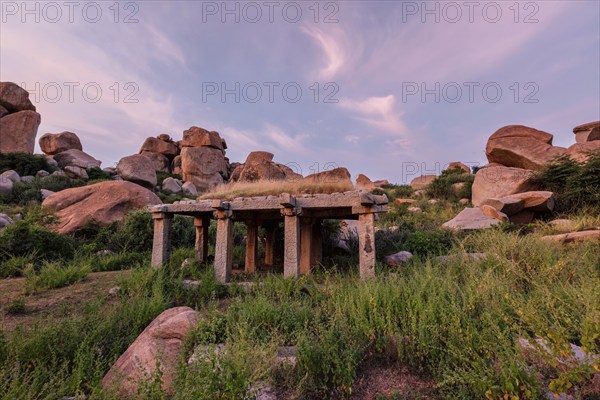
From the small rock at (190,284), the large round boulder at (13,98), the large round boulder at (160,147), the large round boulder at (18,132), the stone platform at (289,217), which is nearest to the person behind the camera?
the small rock at (190,284)

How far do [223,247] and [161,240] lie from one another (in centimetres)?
195

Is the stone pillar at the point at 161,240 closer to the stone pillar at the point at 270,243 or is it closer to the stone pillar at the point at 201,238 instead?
the stone pillar at the point at 201,238

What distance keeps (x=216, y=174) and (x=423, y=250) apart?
26993 millimetres

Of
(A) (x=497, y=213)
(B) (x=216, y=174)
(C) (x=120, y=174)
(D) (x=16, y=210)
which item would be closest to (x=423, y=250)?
(A) (x=497, y=213)

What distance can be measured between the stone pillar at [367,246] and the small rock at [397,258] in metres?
2.24

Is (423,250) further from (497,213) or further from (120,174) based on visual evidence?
(120,174)

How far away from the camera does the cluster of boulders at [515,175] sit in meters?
12.9

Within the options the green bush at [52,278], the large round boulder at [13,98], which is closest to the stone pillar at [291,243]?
the green bush at [52,278]

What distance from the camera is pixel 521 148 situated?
18312 mm

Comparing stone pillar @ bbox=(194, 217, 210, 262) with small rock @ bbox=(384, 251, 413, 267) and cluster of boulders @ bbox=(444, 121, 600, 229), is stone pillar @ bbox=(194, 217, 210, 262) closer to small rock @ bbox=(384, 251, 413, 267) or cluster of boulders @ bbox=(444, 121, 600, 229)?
small rock @ bbox=(384, 251, 413, 267)

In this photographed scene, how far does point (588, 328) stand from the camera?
300cm

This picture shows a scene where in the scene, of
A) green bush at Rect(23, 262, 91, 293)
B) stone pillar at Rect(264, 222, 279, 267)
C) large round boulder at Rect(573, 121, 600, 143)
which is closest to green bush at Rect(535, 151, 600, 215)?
large round boulder at Rect(573, 121, 600, 143)

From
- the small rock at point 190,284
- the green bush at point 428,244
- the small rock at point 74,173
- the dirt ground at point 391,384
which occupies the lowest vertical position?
the dirt ground at point 391,384

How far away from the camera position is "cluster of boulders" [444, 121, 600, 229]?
12.9 meters
